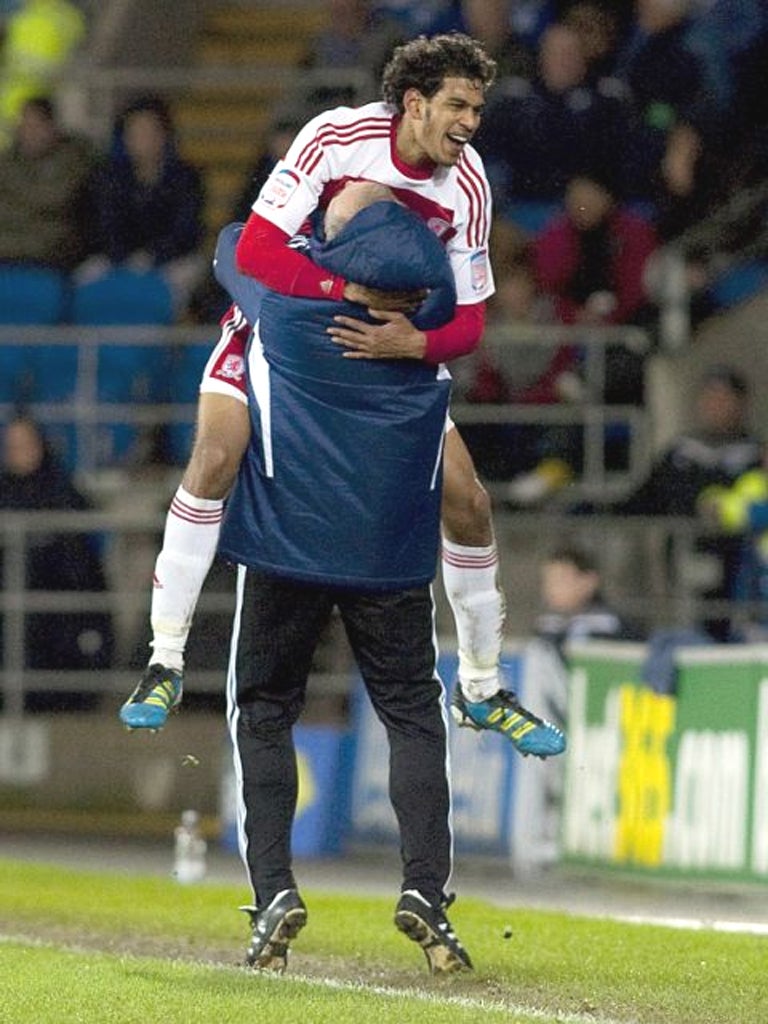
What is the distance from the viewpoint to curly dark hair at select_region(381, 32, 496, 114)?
8.48m

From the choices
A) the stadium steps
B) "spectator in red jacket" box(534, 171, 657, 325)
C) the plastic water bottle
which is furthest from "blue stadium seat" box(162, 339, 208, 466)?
the plastic water bottle

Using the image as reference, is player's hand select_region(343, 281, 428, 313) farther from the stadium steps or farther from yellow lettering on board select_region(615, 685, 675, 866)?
the stadium steps

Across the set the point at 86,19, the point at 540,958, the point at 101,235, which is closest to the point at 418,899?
the point at 540,958

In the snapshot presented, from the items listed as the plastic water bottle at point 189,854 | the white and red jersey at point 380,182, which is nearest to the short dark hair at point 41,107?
the plastic water bottle at point 189,854

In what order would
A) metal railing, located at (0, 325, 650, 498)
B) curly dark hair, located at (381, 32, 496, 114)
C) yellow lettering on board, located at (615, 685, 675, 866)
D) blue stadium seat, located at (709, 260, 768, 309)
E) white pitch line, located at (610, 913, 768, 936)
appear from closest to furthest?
curly dark hair, located at (381, 32, 496, 114)
white pitch line, located at (610, 913, 768, 936)
yellow lettering on board, located at (615, 685, 675, 866)
metal railing, located at (0, 325, 650, 498)
blue stadium seat, located at (709, 260, 768, 309)

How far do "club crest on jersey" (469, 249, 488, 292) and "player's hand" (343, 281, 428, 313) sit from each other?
163mm

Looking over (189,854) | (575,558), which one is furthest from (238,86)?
(189,854)

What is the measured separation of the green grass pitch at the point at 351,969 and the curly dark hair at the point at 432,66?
2.65 metres

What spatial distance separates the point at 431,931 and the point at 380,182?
2269mm

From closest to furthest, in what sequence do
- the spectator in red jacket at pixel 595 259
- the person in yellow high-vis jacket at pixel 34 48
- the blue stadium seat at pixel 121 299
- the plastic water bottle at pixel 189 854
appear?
the plastic water bottle at pixel 189 854, the spectator in red jacket at pixel 595 259, the blue stadium seat at pixel 121 299, the person in yellow high-vis jacket at pixel 34 48

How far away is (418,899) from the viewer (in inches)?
343

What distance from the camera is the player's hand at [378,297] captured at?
865 cm

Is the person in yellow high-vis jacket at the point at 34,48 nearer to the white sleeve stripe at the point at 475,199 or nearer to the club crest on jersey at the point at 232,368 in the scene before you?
the club crest on jersey at the point at 232,368

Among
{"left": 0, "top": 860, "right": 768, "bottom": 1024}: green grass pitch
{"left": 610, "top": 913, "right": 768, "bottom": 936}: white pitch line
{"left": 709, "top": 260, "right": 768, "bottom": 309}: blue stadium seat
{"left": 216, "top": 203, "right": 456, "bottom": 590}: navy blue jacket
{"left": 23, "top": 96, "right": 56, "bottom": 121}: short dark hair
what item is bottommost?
{"left": 610, "top": 913, "right": 768, "bottom": 936}: white pitch line
